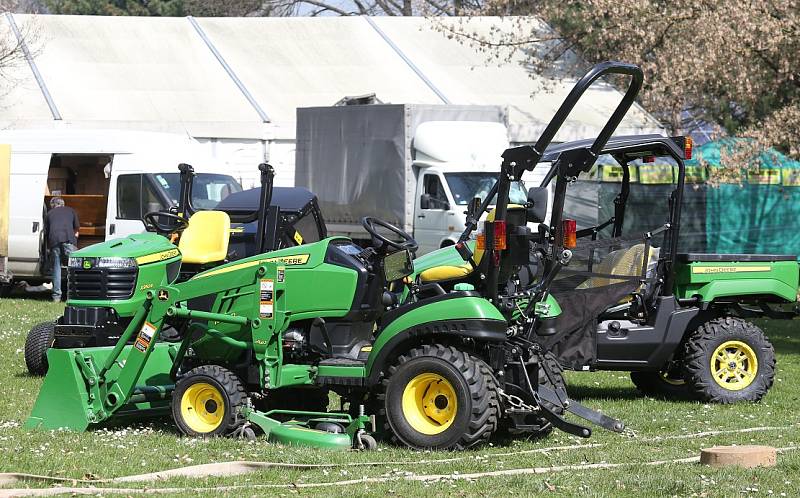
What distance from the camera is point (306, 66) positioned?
97.7ft

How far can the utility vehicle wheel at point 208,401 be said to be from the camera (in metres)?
8.30

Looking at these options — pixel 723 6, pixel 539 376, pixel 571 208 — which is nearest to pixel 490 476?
pixel 539 376

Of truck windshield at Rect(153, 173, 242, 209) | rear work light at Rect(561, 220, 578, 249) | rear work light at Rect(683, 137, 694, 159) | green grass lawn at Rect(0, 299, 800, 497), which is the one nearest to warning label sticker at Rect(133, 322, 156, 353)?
green grass lawn at Rect(0, 299, 800, 497)

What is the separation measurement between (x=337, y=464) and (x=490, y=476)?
97cm

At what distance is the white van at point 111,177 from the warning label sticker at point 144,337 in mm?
10852

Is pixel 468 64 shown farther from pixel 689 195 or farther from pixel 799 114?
pixel 799 114

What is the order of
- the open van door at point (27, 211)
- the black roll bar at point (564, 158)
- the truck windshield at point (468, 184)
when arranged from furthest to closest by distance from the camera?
the truck windshield at point (468, 184) → the open van door at point (27, 211) → the black roll bar at point (564, 158)

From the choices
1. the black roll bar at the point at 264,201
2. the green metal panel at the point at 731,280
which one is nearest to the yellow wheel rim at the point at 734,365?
the green metal panel at the point at 731,280

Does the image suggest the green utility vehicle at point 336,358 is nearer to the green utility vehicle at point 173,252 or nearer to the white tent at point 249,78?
the green utility vehicle at point 173,252

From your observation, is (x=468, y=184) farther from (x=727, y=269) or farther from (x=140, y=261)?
(x=140, y=261)

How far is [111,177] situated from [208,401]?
12150mm

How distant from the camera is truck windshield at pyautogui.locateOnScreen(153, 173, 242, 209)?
1962cm

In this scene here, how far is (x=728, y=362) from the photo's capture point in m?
10.9

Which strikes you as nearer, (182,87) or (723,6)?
(723,6)
